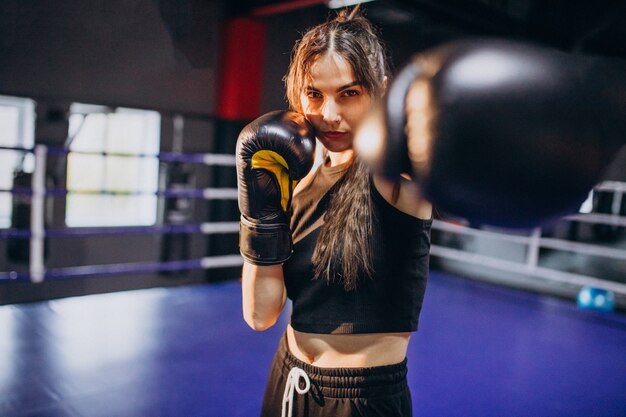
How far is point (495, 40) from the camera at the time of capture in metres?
0.46

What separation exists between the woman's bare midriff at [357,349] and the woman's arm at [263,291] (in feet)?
0.30

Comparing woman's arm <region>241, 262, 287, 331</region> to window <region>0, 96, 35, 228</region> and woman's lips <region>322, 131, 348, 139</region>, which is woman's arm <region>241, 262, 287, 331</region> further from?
window <region>0, 96, 35, 228</region>

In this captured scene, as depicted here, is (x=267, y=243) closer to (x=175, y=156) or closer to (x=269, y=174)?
(x=269, y=174)

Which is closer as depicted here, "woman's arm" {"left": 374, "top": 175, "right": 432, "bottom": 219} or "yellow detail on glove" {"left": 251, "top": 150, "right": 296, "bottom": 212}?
"woman's arm" {"left": 374, "top": 175, "right": 432, "bottom": 219}

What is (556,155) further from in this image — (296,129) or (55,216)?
(55,216)

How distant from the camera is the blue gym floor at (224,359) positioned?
192 centimetres

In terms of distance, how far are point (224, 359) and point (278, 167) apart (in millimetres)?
1689

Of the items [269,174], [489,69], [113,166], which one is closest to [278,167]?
[269,174]

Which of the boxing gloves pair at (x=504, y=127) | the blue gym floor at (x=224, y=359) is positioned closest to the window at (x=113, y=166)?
the blue gym floor at (x=224, y=359)

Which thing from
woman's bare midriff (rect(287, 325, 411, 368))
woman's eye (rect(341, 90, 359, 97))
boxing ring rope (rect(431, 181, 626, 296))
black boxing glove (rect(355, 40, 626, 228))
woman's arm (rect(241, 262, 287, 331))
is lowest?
boxing ring rope (rect(431, 181, 626, 296))

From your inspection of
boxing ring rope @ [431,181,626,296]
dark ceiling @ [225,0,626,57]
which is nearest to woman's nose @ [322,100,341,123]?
boxing ring rope @ [431,181,626,296]

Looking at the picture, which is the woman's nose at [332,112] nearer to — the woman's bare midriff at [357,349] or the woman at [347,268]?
the woman at [347,268]

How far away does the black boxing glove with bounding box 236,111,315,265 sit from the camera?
84cm

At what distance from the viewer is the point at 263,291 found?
89cm
